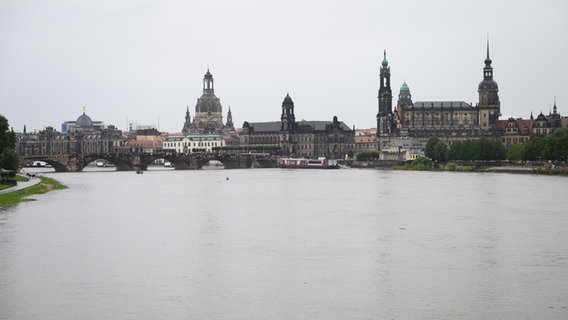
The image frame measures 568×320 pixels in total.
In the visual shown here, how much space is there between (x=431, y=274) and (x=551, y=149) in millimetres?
77064

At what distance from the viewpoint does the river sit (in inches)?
941

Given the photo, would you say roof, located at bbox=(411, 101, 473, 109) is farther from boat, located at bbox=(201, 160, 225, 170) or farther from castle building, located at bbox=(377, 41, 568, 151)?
boat, located at bbox=(201, 160, 225, 170)

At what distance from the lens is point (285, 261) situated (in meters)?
31.2

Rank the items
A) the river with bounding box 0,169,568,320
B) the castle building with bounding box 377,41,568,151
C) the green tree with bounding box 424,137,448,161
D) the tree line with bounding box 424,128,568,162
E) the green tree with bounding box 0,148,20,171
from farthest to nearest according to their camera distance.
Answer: the castle building with bounding box 377,41,568,151 < the green tree with bounding box 424,137,448,161 < the tree line with bounding box 424,128,568,162 < the green tree with bounding box 0,148,20,171 < the river with bounding box 0,169,568,320

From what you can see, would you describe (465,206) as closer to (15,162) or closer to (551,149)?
(15,162)

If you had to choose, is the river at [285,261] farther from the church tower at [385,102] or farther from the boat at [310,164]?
the church tower at [385,102]

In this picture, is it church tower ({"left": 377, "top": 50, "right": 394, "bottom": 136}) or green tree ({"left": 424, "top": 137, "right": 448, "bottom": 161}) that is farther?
church tower ({"left": 377, "top": 50, "right": 394, "bottom": 136})

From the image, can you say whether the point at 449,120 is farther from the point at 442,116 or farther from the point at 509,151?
the point at 509,151

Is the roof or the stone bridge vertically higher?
the roof

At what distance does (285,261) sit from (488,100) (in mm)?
155628

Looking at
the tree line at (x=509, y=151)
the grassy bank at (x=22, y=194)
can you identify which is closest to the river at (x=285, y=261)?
the grassy bank at (x=22, y=194)

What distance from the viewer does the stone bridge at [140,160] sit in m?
125

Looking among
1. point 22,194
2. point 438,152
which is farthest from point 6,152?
point 438,152

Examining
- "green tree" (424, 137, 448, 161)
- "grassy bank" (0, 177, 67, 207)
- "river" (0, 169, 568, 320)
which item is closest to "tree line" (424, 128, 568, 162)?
"green tree" (424, 137, 448, 161)
